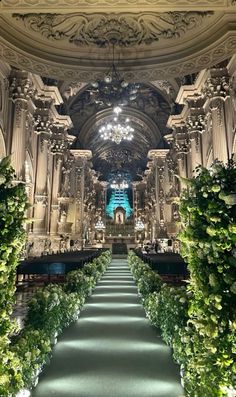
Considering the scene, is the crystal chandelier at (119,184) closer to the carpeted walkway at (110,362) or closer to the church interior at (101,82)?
the church interior at (101,82)

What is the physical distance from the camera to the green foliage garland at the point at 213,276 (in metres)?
2.40

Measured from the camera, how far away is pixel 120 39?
7.63 meters

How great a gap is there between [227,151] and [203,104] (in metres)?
4.82

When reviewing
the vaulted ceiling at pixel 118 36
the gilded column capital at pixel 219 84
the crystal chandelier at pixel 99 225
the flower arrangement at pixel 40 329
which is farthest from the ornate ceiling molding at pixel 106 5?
the crystal chandelier at pixel 99 225

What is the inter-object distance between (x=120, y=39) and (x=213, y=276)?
22.2ft

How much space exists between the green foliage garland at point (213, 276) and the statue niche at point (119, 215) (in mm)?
41201

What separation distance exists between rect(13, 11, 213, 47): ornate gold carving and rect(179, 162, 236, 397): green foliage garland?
5397 millimetres

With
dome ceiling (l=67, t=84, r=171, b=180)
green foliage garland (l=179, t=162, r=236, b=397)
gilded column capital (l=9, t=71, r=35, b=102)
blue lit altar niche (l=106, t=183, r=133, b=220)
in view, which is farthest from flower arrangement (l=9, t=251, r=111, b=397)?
blue lit altar niche (l=106, t=183, r=133, b=220)

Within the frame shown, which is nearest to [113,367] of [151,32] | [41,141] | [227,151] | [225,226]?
[225,226]

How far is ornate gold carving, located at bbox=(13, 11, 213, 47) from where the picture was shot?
6.79m

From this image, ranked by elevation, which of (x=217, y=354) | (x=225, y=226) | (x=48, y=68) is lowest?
(x=217, y=354)

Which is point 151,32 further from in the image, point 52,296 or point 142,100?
point 142,100

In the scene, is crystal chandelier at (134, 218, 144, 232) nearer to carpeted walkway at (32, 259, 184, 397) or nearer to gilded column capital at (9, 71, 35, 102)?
gilded column capital at (9, 71, 35, 102)

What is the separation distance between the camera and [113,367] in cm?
392
